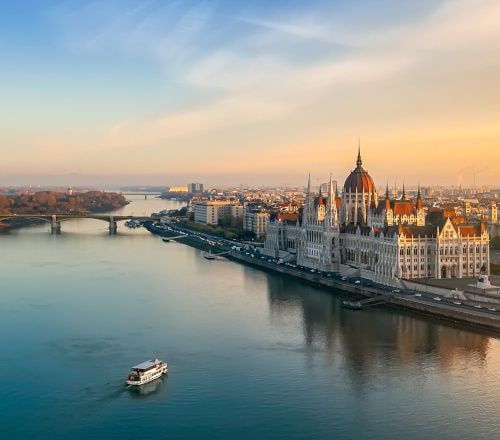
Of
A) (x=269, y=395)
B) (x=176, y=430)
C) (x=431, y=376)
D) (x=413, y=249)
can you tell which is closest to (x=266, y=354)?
(x=269, y=395)

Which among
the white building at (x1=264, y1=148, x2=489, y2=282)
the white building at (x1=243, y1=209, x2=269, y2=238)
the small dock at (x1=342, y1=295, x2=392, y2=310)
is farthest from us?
the white building at (x1=243, y1=209, x2=269, y2=238)

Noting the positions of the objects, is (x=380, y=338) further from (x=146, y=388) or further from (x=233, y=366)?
(x=146, y=388)

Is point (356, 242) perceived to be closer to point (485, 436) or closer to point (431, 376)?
point (431, 376)

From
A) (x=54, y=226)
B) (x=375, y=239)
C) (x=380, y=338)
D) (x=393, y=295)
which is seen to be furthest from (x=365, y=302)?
(x=54, y=226)

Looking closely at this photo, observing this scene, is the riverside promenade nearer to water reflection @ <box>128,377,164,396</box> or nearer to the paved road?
the paved road

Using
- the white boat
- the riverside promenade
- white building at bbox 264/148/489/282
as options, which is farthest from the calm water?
white building at bbox 264/148/489/282

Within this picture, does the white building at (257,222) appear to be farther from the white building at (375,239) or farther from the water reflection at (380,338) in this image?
the water reflection at (380,338)
